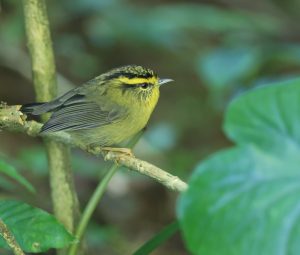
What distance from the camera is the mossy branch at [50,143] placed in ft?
10.9

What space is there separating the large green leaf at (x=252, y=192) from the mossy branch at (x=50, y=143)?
167 cm

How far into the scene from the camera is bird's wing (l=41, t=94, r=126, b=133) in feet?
13.5

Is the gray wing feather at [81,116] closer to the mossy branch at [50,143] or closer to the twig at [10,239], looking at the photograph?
the mossy branch at [50,143]

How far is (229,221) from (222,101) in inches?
193

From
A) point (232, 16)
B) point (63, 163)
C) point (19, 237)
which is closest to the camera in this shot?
point (19, 237)

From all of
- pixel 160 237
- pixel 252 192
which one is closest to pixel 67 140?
pixel 160 237

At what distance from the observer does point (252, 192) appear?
171 centimetres

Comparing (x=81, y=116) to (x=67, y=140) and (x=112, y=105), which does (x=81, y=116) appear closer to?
(x=112, y=105)

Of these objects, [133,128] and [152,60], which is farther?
[152,60]

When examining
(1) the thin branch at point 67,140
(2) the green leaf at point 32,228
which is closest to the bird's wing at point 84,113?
(1) the thin branch at point 67,140

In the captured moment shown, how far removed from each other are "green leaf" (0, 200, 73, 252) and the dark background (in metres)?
2.60

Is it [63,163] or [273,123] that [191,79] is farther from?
[273,123]

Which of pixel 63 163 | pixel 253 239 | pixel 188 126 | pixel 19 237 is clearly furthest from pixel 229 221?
pixel 188 126

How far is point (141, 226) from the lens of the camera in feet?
20.8
